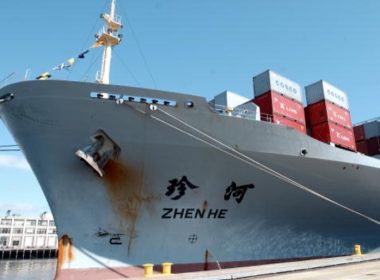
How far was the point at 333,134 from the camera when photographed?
637 inches

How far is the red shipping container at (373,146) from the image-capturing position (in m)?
19.6

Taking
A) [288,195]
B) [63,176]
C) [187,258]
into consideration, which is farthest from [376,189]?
[63,176]

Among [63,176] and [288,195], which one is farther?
[288,195]

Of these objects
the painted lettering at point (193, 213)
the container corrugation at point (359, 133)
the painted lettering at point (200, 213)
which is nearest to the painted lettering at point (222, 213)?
the painted lettering at point (193, 213)

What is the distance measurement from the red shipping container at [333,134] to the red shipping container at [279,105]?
1357 millimetres

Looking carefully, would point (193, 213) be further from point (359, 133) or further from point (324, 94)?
point (359, 133)

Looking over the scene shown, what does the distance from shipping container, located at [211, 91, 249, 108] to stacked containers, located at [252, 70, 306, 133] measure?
3.89 ft

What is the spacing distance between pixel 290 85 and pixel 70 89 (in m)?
11.1

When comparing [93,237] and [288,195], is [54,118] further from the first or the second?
[288,195]

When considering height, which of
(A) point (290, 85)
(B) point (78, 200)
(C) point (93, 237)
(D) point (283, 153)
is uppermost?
(A) point (290, 85)

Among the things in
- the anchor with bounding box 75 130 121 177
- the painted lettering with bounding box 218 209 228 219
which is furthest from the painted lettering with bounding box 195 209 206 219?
the anchor with bounding box 75 130 121 177

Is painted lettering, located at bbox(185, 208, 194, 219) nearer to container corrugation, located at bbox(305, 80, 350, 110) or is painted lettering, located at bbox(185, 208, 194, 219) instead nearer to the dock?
the dock

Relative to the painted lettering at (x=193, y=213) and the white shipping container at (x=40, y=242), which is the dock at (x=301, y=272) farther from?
the white shipping container at (x=40, y=242)

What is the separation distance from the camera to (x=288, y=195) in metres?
12.3
